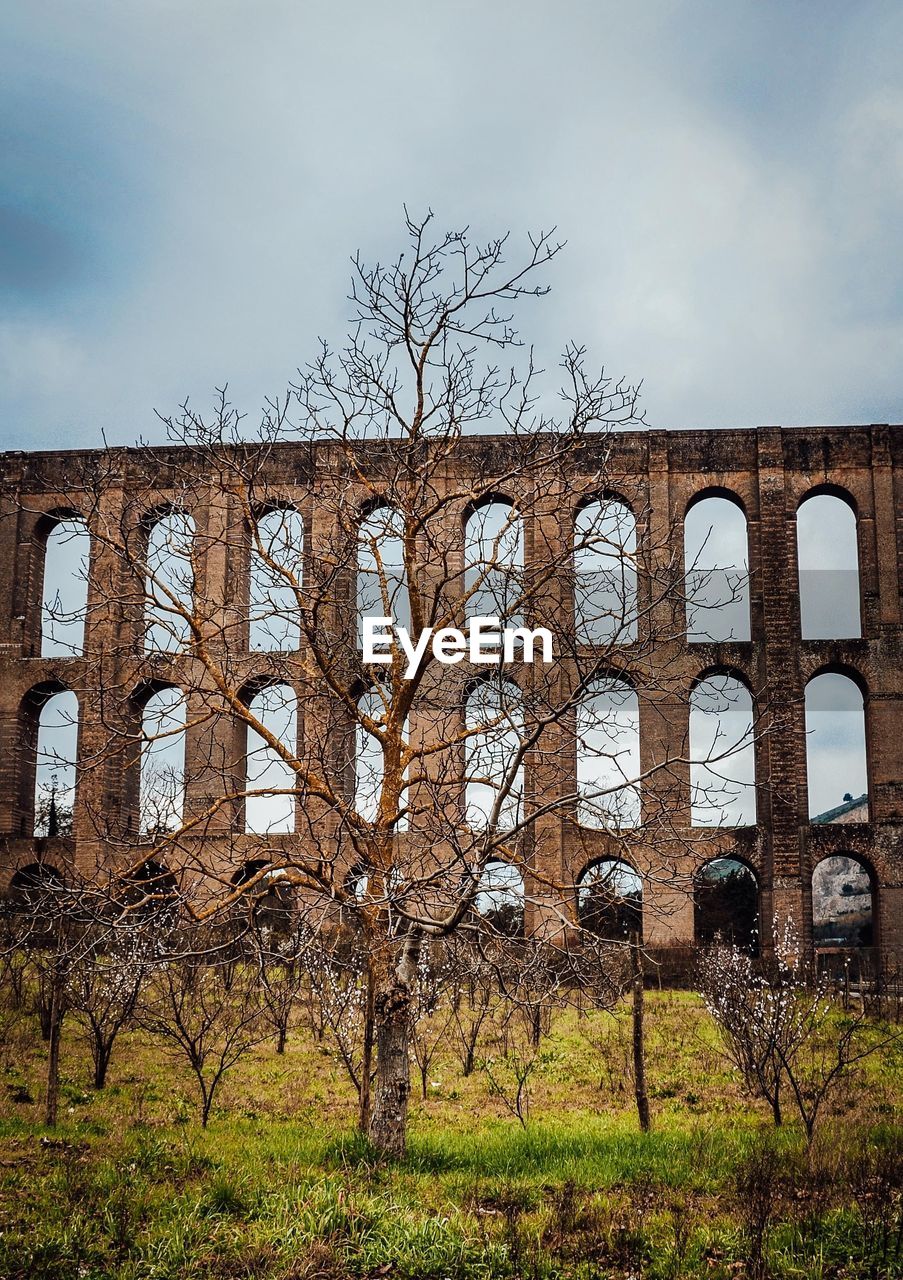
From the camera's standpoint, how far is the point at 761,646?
2402 cm

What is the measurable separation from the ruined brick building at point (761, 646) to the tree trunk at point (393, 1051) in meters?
13.8

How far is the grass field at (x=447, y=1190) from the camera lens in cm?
704

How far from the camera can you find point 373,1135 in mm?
8836

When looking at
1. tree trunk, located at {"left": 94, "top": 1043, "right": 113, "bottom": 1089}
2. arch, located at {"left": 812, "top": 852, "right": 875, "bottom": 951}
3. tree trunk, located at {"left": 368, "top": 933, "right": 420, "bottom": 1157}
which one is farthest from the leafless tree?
arch, located at {"left": 812, "top": 852, "right": 875, "bottom": 951}

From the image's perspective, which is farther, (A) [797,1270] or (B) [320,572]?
(B) [320,572]

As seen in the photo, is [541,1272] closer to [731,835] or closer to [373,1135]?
[373,1135]

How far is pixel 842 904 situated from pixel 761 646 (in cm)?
2405

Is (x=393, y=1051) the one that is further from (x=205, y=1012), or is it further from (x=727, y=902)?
(x=727, y=902)

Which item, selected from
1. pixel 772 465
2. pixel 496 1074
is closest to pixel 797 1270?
pixel 496 1074

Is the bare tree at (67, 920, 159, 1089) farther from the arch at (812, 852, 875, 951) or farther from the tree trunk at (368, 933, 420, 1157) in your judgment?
the arch at (812, 852, 875, 951)

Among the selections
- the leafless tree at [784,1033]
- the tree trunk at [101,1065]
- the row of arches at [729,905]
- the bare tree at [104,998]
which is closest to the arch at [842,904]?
the row of arches at [729,905]

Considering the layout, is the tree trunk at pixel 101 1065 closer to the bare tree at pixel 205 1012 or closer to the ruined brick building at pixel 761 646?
the bare tree at pixel 205 1012

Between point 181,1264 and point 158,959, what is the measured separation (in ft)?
6.23
